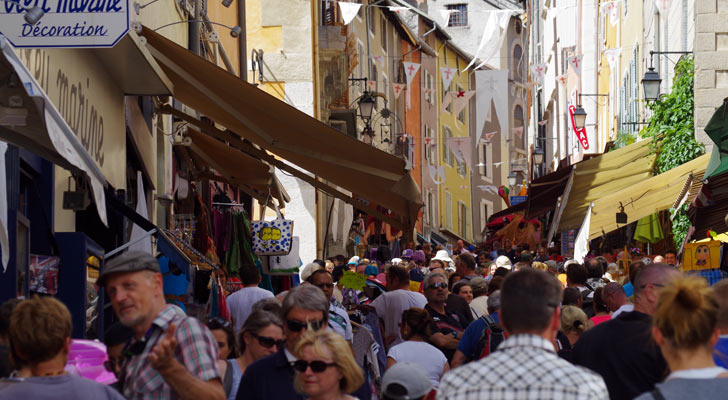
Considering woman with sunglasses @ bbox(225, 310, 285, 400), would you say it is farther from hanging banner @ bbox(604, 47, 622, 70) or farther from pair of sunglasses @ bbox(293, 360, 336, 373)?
hanging banner @ bbox(604, 47, 622, 70)

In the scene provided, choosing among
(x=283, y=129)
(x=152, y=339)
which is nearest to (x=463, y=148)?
(x=283, y=129)

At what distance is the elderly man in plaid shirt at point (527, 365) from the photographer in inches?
146

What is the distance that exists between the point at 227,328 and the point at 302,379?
2026mm

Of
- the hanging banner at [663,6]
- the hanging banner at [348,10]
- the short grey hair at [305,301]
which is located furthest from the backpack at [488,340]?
the hanging banner at [348,10]

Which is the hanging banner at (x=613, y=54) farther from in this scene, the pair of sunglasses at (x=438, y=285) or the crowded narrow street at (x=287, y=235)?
the pair of sunglasses at (x=438, y=285)

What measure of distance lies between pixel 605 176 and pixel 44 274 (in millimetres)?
14090

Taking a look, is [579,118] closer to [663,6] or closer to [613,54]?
[613,54]

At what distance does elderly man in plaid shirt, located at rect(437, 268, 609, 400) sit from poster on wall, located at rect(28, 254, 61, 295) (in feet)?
15.2

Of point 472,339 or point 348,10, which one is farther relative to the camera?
point 348,10

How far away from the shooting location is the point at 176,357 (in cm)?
441

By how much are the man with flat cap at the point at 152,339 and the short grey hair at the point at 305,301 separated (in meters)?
1.34

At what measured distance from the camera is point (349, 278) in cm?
1129

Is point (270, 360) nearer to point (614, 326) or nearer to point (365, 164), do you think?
point (614, 326)

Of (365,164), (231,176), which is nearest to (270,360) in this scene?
(365,164)
